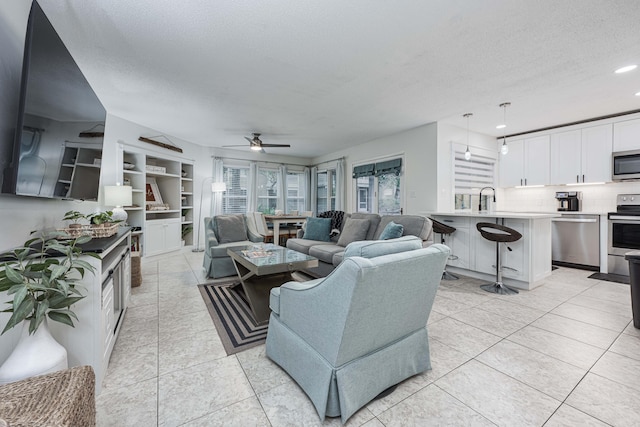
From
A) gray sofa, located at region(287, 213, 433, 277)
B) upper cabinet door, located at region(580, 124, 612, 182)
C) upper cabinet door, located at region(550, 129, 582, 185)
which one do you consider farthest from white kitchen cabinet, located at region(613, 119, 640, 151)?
gray sofa, located at region(287, 213, 433, 277)

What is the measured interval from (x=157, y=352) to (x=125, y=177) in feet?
13.4

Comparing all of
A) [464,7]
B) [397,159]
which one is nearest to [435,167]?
[397,159]

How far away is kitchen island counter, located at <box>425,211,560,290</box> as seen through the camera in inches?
131

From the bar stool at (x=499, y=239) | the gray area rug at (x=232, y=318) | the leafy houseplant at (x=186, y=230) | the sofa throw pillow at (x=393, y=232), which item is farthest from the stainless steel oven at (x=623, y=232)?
the leafy houseplant at (x=186, y=230)

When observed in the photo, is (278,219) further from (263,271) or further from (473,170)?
(473,170)

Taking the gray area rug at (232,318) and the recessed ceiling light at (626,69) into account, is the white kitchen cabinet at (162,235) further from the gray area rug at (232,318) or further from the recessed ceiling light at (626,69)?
the recessed ceiling light at (626,69)

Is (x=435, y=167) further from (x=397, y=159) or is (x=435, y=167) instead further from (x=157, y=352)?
(x=157, y=352)

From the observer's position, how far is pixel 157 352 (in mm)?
1965

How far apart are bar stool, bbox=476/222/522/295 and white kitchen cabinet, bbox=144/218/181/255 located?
5527mm

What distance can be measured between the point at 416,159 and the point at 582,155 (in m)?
2.69

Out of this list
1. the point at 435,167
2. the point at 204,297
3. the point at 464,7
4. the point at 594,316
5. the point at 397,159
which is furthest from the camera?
the point at 397,159

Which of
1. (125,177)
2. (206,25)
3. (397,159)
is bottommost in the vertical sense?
(125,177)

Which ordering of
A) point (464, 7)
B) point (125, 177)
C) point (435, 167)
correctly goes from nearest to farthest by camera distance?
point (464, 7), point (435, 167), point (125, 177)

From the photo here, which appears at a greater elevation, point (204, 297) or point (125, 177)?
point (125, 177)
